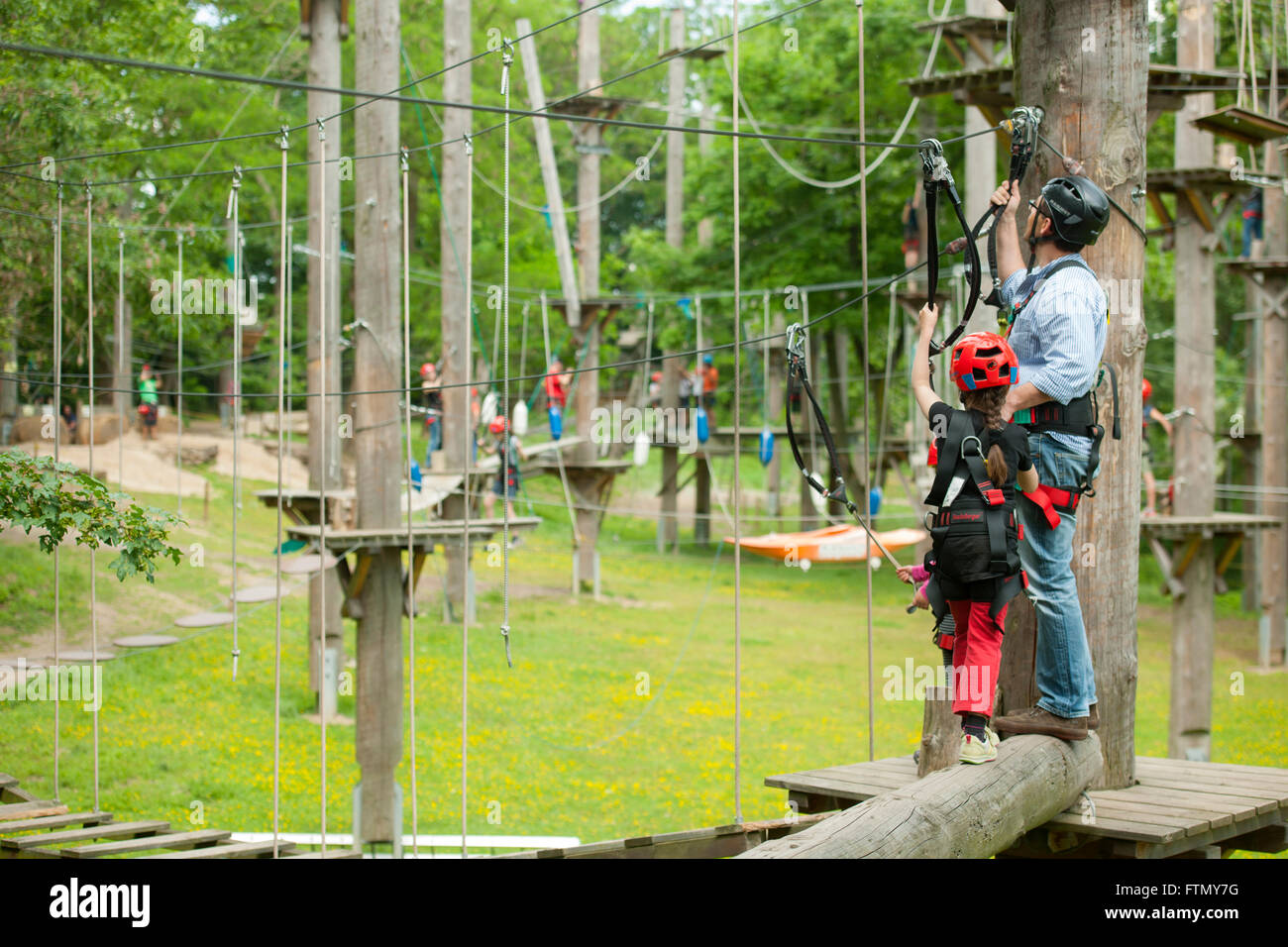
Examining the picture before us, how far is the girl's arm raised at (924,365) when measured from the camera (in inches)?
141

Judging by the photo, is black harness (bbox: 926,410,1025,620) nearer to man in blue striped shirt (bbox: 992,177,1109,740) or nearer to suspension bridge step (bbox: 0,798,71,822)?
man in blue striped shirt (bbox: 992,177,1109,740)

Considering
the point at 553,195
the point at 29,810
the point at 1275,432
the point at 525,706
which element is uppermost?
the point at 553,195

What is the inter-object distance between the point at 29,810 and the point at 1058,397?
4626mm

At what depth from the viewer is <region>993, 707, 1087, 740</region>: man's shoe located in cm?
379

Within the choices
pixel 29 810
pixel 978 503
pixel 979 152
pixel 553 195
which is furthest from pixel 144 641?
pixel 553 195

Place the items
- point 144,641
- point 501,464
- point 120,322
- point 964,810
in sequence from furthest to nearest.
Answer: point 501,464 < point 120,322 < point 144,641 < point 964,810

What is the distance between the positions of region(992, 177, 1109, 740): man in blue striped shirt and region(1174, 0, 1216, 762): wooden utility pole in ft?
25.6

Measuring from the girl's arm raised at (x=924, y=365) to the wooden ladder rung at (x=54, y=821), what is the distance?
4003 mm

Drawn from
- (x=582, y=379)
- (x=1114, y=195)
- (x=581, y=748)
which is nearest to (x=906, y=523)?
(x=582, y=379)

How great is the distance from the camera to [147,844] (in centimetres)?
491

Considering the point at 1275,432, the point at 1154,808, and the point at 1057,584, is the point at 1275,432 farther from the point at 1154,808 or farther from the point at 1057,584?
the point at 1057,584

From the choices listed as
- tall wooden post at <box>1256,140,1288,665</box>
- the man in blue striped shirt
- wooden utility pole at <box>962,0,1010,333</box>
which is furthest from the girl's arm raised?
tall wooden post at <box>1256,140,1288,665</box>
